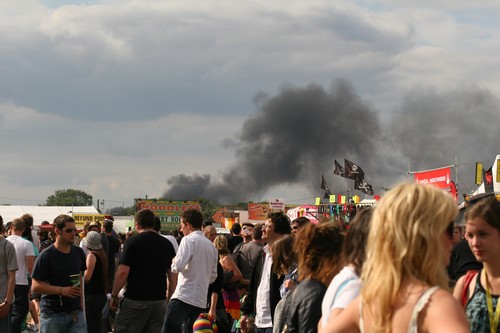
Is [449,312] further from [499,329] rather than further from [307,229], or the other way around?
[307,229]

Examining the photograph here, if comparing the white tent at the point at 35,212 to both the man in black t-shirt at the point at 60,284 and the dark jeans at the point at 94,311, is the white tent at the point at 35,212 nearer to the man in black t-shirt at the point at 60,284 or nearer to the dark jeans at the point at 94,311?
the dark jeans at the point at 94,311

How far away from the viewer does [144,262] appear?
909cm

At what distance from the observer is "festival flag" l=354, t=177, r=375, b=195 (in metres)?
53.1

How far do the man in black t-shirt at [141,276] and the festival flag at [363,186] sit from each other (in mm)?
44542

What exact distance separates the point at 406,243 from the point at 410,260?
0.06 metres

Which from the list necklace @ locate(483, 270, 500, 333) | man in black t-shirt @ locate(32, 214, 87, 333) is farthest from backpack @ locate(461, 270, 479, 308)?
man in black t-shirt @ locate(32, 214, 87, 333)

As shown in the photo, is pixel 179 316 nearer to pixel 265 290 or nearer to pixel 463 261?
pixel 265 290

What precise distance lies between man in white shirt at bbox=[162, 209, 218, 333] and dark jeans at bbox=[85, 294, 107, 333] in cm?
123

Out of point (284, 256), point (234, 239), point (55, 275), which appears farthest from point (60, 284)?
point (234, 239)

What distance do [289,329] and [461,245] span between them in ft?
5.91

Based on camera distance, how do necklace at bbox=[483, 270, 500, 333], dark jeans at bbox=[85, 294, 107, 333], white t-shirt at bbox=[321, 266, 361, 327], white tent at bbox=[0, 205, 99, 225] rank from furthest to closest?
white tent at bbox=[0, 205, 99, 225] → dark jeans at bbox=[85, 294, 107, 333] → necklace at bbox=[483, 270, 500, 333] → white t-shirt at bbox=[321, 266, 361, 327]

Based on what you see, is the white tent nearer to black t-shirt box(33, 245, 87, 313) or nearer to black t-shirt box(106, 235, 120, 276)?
black t-shirt box(106, 235, 120, 276)

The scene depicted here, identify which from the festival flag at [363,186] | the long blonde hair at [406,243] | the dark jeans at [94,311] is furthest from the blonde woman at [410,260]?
the festival flag at [363,186]

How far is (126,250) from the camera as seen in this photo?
9078 mm
